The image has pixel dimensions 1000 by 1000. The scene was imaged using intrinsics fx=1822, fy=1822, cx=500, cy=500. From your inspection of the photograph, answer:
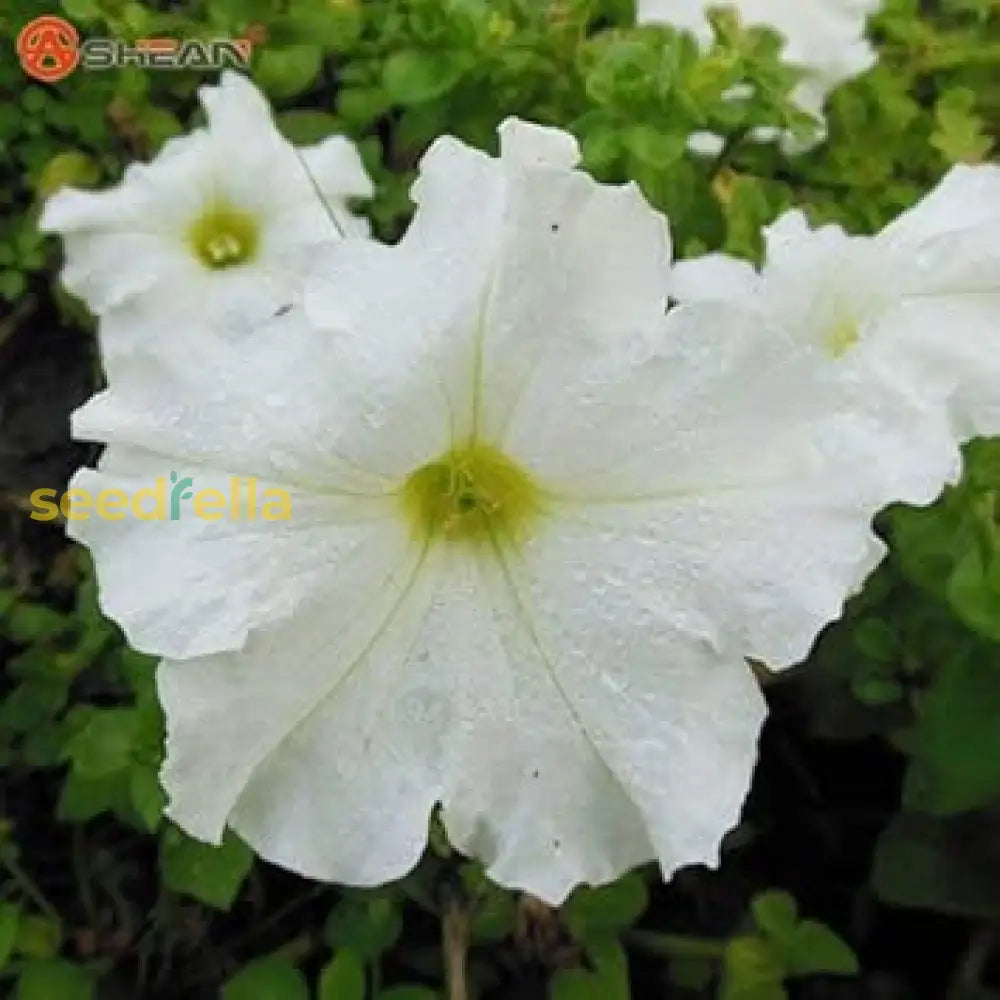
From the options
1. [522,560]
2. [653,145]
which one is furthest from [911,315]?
[522,560]

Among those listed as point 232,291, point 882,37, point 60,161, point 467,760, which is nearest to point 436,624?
point 467,760

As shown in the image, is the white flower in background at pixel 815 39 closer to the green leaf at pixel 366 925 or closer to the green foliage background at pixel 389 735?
the green foliage background at pixel 389 735

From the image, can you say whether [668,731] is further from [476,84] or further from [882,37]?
[882,37]

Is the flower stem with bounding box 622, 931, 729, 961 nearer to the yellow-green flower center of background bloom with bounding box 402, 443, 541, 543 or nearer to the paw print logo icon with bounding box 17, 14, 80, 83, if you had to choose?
the yellow-green flower center of background bloom with bounding box 402, 443, 541, 543

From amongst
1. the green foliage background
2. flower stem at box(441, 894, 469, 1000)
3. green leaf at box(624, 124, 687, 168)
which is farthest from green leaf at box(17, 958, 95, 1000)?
green leaf at box(624, 124, 687, 168)

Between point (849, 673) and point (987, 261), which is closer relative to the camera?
point (987, 261)

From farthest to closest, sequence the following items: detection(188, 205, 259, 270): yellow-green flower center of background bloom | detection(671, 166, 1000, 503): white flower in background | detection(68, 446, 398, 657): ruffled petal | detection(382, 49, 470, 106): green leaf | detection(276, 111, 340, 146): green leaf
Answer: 1. detection(276, 111, 340, 146): green leaf
2. detection(188, 205, 259, 270): yellow-green flower center of background bloom
3. detection(382, 49, 470, 106): green leaf
4. detection(671, 166, 1000, 503): white flower in background
5. detection(68, 446, 398, 657): ruffled petal
